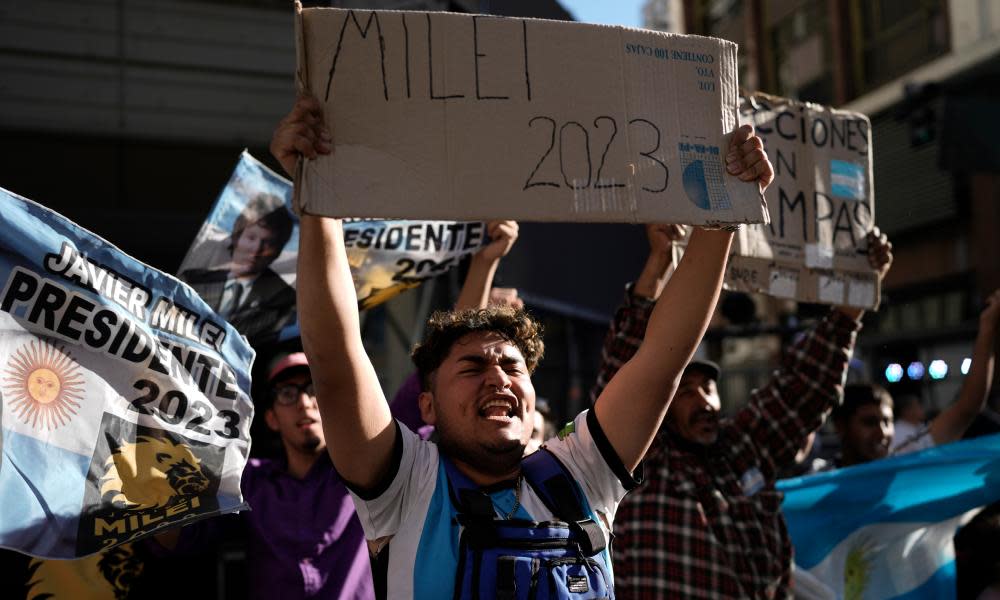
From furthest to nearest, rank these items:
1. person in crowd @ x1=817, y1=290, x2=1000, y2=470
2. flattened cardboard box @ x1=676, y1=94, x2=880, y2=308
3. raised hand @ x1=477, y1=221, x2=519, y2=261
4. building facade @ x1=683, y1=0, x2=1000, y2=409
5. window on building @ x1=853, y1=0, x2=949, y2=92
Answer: window on building @ x1=853, y1=0, x2=949, y2=92, building facade @ x1=683, y1=0, x2=1000, y2=409, person in crowd @ x1=817, y1=290, x2=1000, y2=470, flattened cardboard box @ x1=676, y1=94, x2=880, y2=308, raised hand @ x1=477, y1=221, x2=519, y2=261

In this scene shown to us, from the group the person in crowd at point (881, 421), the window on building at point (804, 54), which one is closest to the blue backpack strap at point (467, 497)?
the person in crowd at point (881, 421)

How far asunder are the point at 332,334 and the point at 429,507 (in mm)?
429

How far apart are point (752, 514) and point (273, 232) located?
2.02 m

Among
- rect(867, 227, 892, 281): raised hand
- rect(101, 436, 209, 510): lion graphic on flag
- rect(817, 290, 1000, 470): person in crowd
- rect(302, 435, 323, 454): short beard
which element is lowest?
rect(101, 436, 209, 510): lion graphic on flag

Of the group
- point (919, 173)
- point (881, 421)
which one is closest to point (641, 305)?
point (881, 421)

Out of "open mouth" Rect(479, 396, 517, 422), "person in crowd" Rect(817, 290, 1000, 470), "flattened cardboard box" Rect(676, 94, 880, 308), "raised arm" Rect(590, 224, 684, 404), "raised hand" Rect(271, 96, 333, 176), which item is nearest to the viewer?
"raised hand" Rect(271, 96, 333, 176)

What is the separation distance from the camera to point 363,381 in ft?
7.43

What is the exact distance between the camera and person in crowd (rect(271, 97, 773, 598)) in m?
2.21

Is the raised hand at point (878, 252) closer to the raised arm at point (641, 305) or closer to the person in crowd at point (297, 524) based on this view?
the raised arm at point (641, 305)

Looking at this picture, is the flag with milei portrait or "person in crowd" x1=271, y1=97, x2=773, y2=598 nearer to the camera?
"person in crowd" x1=271, y1=97, x2=773, y2=598

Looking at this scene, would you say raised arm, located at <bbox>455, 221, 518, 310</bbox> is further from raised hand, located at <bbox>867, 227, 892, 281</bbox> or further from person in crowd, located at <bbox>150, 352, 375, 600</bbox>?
raised hand, located at <bbox>867, 227, 892, 281</bbox>

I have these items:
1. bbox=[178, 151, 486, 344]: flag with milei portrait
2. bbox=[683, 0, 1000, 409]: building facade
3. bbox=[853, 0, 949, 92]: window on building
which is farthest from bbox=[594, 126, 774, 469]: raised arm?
bbox=[853, 0, 949, 92]: window on building

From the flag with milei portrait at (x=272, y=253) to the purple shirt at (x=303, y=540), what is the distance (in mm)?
692

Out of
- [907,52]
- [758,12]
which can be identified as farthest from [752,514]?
[758,12]
